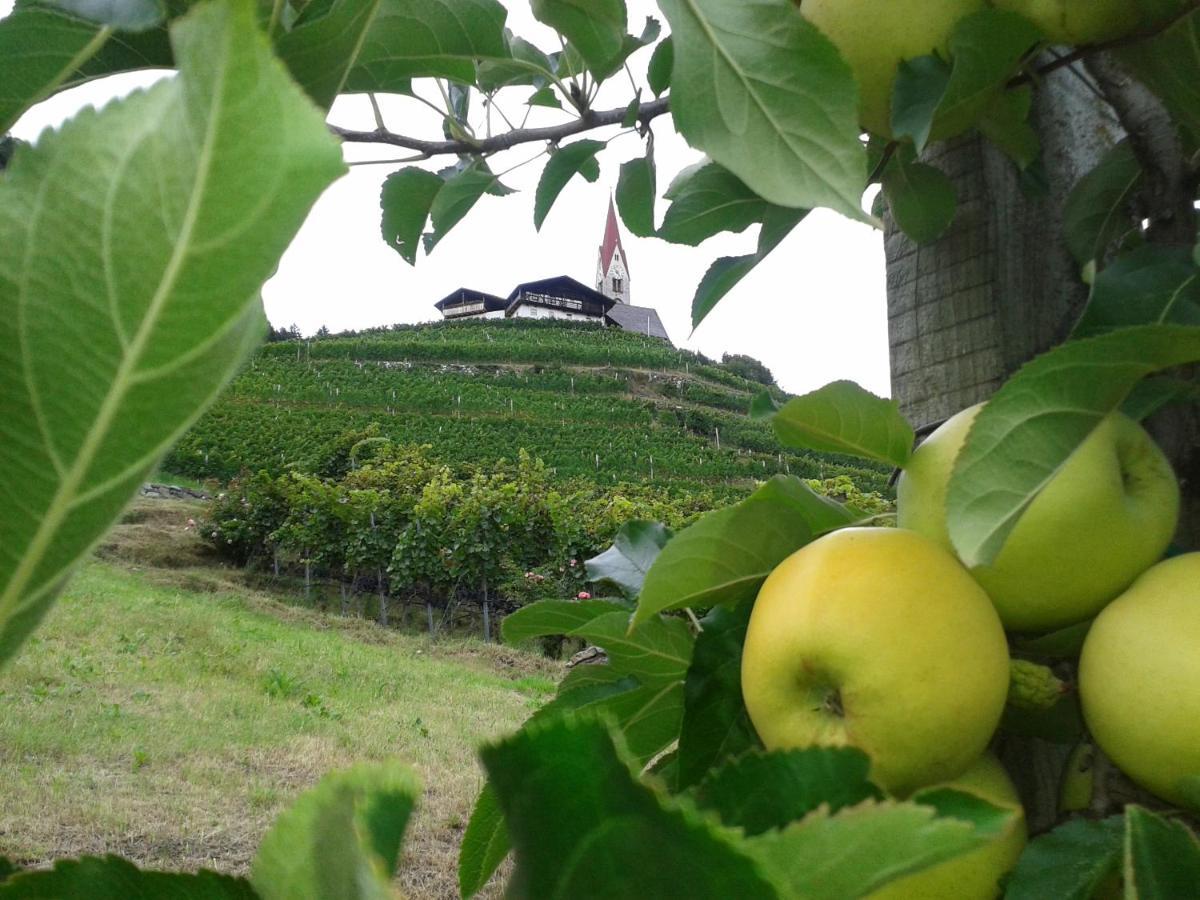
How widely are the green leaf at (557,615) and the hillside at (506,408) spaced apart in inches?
468

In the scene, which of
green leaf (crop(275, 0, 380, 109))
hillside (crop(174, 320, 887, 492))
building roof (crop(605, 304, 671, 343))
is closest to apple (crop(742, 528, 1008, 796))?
green leaf (crop(275, 0, 380, 109))

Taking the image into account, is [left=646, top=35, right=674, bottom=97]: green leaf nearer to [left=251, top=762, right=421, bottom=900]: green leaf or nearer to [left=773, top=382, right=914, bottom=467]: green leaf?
[left=773, top=382, right=914, bottom=467]: green leaf

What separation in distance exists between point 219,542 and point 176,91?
10205 mm

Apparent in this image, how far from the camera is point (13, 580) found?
0.52 feet

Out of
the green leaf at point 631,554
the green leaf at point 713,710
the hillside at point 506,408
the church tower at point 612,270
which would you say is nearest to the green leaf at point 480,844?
the green leaf at point 713,710

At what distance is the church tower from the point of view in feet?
107

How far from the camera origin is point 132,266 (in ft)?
0.49

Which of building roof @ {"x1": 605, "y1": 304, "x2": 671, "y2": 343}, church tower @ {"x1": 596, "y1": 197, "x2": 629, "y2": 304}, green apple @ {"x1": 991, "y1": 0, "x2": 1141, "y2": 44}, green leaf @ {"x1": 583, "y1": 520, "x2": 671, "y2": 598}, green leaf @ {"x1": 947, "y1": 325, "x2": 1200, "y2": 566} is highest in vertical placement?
church tower @ {"x1": 596, "y1": 197, "x2": 629, "y2": 304}

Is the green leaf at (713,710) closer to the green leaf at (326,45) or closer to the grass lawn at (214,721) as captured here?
the green leaf at (326,45)

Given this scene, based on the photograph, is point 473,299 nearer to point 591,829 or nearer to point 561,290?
point 561,290

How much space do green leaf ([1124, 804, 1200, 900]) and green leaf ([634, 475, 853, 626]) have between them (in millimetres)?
177

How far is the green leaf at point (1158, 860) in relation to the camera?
10.5 inches

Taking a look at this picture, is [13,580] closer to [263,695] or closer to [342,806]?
[342,806]

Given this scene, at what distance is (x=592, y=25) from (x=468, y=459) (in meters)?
13.9
